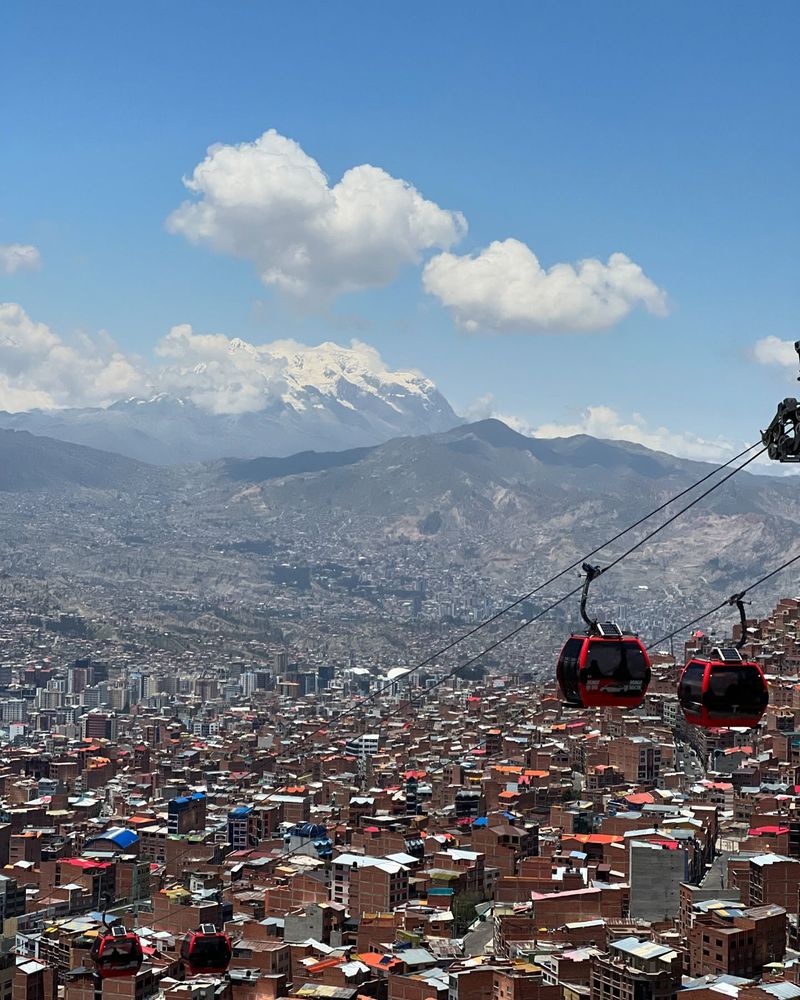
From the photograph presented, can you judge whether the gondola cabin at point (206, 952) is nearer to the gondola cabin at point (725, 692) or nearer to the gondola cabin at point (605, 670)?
the gondola cabin at point (605, 670)

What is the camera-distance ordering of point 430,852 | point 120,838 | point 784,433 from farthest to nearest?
point 120,838
point 430,852
point 784,433

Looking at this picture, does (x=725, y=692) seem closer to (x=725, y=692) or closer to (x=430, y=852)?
(x=725, y=692)

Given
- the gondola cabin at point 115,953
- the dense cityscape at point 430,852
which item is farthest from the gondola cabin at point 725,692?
the dense cityscape at point 430,852

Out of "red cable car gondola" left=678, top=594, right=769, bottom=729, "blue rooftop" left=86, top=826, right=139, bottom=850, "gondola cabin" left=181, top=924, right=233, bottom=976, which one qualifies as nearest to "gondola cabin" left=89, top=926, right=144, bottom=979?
"gondola cabin" left=181, top=924, right=233, bottom=976

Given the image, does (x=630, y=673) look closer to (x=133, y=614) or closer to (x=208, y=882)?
(x=208, y=882)

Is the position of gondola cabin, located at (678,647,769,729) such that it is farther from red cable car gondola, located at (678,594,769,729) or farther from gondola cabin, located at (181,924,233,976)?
gondola cabin, located at (181,924,233,976)

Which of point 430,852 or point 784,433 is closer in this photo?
point 784,433

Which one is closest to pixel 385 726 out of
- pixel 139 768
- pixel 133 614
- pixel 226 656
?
pixel 139 768

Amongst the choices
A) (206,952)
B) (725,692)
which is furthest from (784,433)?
(206,952)
